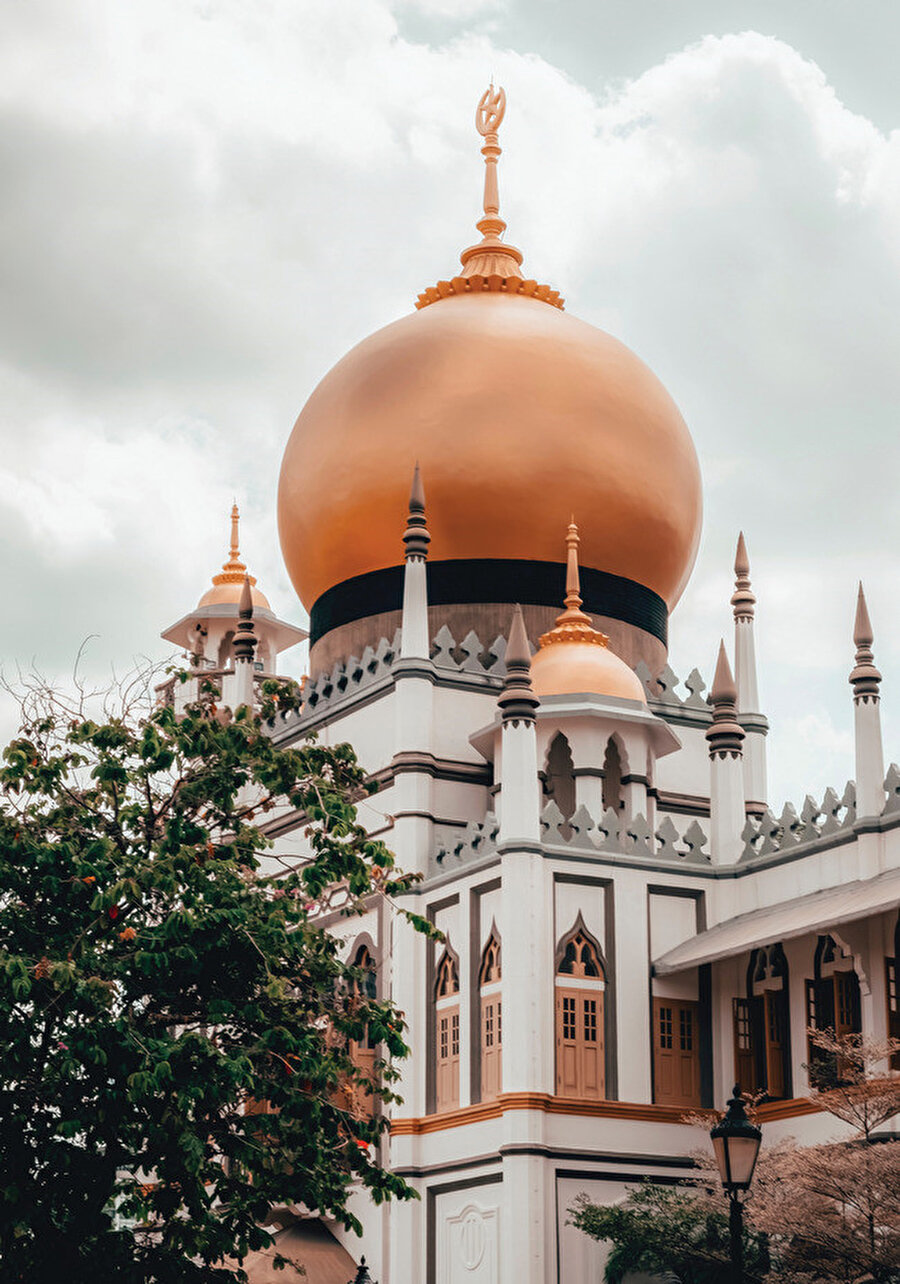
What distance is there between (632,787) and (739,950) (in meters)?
3.79

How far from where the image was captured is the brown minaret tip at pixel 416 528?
77.8 feet

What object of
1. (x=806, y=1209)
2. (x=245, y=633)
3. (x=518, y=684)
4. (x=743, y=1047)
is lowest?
(x=806, y=1209)

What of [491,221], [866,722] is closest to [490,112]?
[491,221]

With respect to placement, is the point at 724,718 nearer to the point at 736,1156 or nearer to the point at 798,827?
the point at 798,827

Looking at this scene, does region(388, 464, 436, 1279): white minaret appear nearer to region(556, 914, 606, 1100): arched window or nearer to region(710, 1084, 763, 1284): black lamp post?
region(556, 914, 606, 1100): arched window

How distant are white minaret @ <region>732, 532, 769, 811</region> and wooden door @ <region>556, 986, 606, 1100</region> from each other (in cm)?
643

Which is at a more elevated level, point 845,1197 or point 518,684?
point 518,684

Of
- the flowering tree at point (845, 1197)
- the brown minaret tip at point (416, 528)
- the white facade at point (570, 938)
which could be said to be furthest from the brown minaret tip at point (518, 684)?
the flowering tree at point (845, 1197)

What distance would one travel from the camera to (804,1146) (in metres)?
19.3

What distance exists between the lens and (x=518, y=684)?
2125cm

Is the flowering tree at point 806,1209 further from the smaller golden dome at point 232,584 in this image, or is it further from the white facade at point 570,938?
the smaller golden dome at point 232,584

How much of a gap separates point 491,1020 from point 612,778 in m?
3.97

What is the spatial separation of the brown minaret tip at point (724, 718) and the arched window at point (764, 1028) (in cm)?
265

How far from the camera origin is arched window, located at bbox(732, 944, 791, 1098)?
20.2 metres
